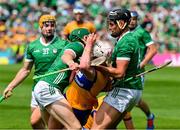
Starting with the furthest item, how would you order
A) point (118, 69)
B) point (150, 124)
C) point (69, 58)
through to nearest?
point (150, 124) < point (69, 58) < point (118, 69)

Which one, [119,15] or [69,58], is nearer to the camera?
[69,58]

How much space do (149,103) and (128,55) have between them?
372 inches

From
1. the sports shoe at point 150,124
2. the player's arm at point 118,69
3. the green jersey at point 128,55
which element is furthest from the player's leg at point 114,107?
the sports shoe at point 150,124

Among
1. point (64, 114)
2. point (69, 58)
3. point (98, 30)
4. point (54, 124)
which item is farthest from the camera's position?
point (98, 30)

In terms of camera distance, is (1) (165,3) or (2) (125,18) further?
(1) (165,3)

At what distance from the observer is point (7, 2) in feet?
117

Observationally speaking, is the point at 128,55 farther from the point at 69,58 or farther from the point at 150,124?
the point at 150,124

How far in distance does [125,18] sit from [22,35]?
22731 mm

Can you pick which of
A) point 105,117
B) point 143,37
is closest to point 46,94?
point 105,117

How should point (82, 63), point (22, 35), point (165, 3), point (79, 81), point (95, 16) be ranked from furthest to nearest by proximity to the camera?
point (165, 3) < point (95, 16) < point (22, 35) < point (79, 81) < point (82, 63)

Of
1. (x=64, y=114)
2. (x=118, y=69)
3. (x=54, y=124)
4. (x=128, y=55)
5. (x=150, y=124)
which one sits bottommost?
(x=150, y=124)

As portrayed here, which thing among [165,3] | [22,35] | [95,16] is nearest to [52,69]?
[22,35]

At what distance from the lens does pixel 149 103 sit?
63.1 feet

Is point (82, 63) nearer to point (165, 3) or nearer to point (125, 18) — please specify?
point (125, 18)
